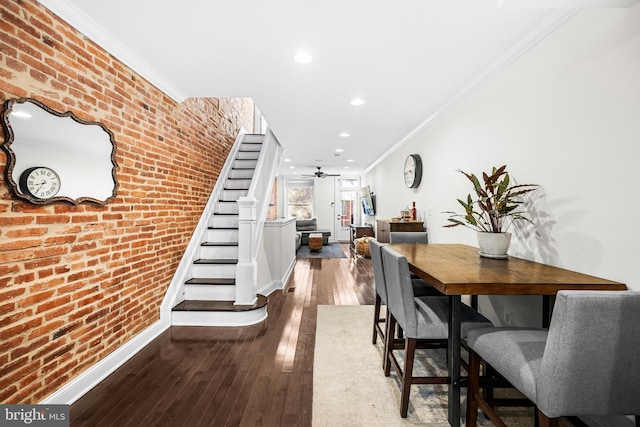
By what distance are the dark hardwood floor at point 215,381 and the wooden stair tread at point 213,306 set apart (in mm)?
194

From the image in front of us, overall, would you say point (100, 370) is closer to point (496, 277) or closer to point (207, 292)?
point (207, 292)

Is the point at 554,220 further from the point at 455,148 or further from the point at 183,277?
the point at 183,277

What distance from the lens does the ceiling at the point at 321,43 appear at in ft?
5.82

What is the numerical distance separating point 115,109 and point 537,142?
3.21 m

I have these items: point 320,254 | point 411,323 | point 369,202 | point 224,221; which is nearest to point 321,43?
point 411,323

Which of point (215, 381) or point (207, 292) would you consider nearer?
point (215, 381)

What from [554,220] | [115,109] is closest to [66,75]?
[115,109]

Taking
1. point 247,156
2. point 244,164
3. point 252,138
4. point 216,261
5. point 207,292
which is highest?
point 252,138

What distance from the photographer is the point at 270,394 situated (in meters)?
1.92

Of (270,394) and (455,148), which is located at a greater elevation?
(455,148)

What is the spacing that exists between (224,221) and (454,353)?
332 cm

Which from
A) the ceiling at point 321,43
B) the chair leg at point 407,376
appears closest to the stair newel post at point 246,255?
the ceiling at point 321,43

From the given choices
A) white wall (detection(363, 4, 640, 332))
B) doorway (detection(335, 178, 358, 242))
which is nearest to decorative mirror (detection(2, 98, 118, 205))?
white wall (detection(363, 4, 640, 332))

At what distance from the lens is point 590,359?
1.06 meters
